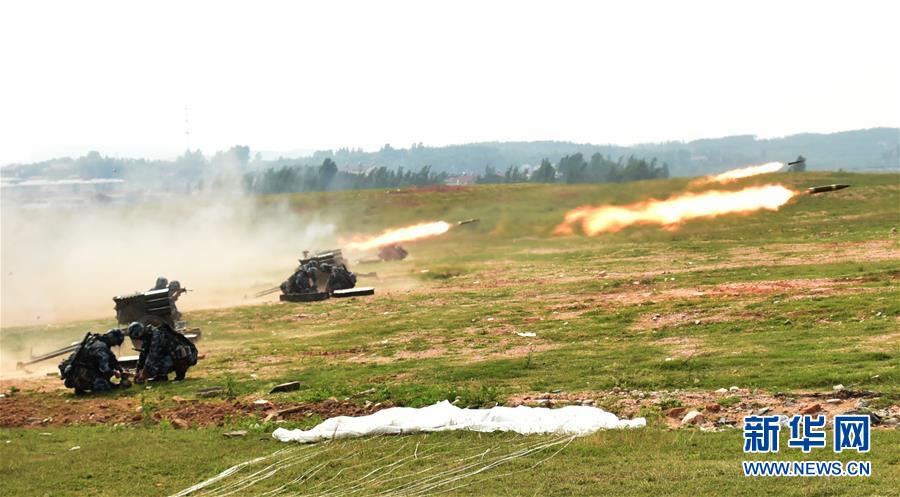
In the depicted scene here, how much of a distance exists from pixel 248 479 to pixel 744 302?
20207mm

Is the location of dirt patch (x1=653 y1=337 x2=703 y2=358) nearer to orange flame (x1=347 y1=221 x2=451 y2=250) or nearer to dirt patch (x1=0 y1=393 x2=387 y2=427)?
dirt patch (x1=0 y1=393 x2=387 y2=427)

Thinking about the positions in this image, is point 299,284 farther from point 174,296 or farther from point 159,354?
point 159,354

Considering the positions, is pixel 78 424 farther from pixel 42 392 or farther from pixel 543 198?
pixel 543 198

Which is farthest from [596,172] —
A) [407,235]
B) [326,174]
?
[407,235]

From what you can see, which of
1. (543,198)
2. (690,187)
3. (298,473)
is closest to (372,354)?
(298,473)

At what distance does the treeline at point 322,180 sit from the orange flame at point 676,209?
83.6 m

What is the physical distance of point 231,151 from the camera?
197875 millimetres

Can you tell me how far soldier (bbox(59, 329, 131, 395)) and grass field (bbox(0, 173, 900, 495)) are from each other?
2.45 ft

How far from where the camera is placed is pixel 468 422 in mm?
19828

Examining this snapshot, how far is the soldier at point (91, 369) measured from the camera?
2797 cm

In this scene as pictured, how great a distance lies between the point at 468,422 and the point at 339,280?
30.6 meters

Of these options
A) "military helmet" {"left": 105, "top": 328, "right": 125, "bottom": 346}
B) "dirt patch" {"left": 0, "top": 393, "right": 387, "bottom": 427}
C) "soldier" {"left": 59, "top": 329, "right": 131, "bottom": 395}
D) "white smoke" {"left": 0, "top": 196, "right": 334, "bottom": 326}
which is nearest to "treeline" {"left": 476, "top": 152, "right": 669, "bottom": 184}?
"white smoke" {"left": 0, "top": 196, "right": 334, "bottom": 326}

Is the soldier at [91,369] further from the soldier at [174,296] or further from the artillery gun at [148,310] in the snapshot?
the soldier at [174,296]

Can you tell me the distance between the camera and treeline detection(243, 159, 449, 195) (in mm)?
162375
